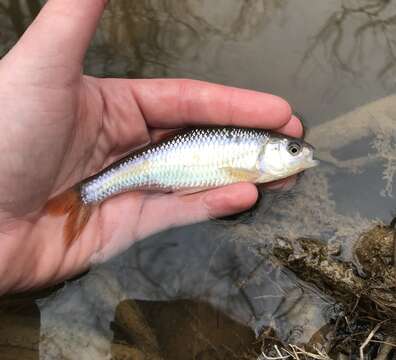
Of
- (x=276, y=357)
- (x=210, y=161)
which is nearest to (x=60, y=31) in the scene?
(x=210, y=161)

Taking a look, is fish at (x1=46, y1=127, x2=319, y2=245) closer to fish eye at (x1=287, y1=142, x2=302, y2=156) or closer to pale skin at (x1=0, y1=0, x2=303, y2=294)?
Result: fish eye at (x1=287, y1=142, x2=302, y2=156)

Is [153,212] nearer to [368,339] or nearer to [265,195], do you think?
[265,195]

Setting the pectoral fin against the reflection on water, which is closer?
the pectoral fin

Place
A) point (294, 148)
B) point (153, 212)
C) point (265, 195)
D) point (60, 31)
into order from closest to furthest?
point (60, 31), point (294, 148), point (153, 212), point (265, 195)

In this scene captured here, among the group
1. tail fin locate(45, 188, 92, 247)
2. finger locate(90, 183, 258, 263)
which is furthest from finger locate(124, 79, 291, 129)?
tail fin locate(45, 188, 92, 247)

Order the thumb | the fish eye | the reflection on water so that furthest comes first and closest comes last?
the reflection on water → the fish eye → the thumb

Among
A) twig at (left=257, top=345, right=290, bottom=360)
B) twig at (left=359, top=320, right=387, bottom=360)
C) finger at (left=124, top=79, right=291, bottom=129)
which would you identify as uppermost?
finger at (left=124, top=79, right=291, bottom=129)

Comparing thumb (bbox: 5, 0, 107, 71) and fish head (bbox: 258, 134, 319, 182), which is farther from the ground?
thumb (bbox: 5, 0, 107, 71)

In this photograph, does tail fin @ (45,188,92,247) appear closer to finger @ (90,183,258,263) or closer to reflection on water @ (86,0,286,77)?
finger @ (90,183,258,263)

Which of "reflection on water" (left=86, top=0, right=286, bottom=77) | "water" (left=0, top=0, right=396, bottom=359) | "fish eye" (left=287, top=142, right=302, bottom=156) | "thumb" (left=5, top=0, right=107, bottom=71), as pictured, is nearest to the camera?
"thumb" (left=5, top=0, right=107, bottom=71)
